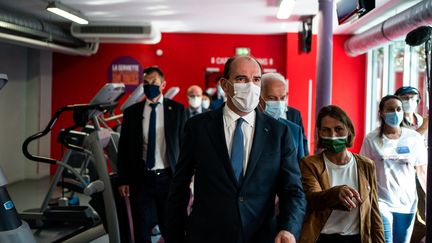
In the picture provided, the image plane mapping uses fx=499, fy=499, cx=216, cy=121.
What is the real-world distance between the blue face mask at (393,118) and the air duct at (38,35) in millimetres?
5251

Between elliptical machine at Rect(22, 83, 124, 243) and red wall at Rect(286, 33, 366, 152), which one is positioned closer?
elliptical machine at Rect(22, 83, 124, 243)

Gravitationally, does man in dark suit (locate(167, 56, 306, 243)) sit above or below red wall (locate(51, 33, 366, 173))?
below

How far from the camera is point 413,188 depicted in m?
3.88

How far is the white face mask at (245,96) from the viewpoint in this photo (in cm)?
233

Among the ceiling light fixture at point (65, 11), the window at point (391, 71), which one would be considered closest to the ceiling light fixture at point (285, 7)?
the window at point (391, 71)

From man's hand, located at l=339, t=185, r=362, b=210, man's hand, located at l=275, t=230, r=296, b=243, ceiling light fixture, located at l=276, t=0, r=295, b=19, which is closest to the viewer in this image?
man's hand, located at l=275, t=230, r=296, b=243

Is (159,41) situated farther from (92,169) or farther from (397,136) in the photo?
(397,136)

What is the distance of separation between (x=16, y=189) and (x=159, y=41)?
4.10 m

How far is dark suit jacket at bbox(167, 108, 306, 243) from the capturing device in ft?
7.18

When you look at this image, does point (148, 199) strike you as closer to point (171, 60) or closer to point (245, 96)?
point (245, 96)

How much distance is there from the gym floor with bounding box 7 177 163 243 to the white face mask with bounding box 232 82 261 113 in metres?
3.76

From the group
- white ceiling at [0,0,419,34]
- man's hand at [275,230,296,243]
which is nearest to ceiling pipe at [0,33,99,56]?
white ceiling at [0,0,419,34]

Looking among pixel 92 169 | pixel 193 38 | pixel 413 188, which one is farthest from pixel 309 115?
pixel 413 188

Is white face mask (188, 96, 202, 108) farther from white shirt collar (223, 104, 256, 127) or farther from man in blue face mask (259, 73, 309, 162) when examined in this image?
white shirt collar (223, 104, 256, 127)
